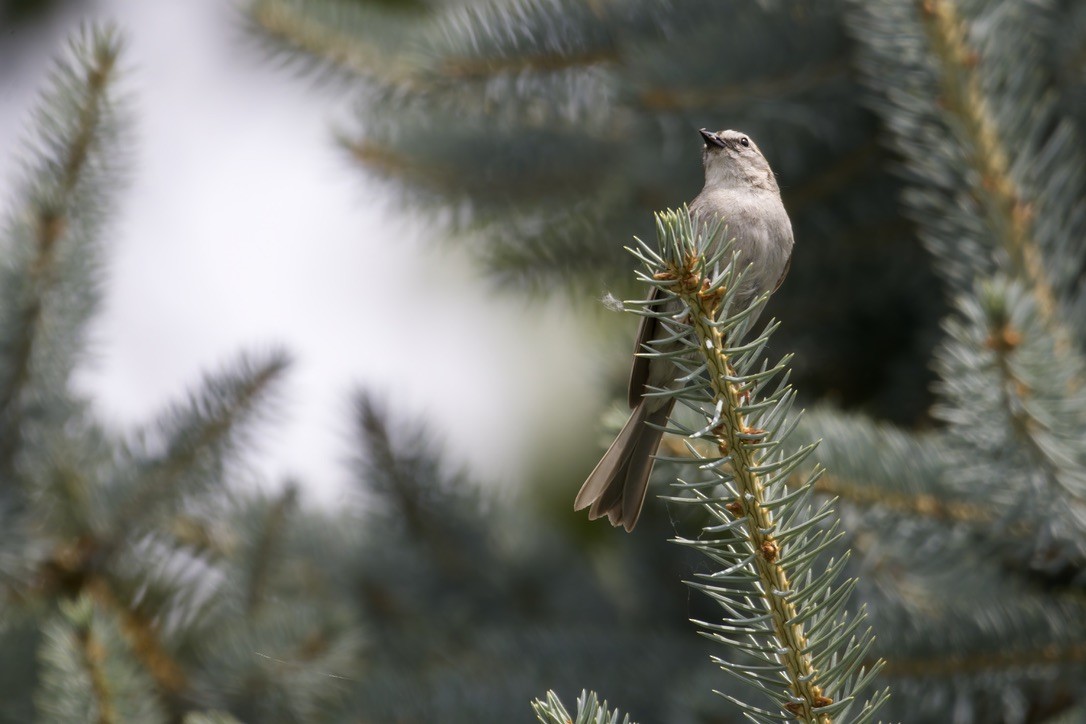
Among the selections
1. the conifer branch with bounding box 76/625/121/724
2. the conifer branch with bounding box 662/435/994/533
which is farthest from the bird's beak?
the conifer branch with bounding box 76/625/121/724

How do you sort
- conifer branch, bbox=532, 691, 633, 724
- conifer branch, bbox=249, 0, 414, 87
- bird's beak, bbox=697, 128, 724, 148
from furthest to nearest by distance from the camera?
1. conifer branch, bbox=249, 0, 414, 87
2. bird's beak, bbox=697, 128, 724, 148
3. conifer branch, bbox=532, 691, 633, 724

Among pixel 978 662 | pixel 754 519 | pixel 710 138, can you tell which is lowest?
pixel 978 662

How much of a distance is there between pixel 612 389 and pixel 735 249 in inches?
34.6

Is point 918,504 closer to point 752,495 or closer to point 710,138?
point 752,495

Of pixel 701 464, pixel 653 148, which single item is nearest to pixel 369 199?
pixel 653 148

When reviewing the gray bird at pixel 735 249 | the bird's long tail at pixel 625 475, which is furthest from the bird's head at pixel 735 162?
the bird's long tail at pixel 625 475

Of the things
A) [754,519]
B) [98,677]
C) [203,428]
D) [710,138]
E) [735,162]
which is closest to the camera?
[754,519]

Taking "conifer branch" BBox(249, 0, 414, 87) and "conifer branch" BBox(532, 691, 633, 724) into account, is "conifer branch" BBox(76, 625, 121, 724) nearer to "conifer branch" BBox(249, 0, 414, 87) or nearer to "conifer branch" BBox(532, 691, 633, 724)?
"conifer branch" BBox(532, 691, 633, 724)

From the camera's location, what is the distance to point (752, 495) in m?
1.30

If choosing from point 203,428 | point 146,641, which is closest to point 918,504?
point 203,428

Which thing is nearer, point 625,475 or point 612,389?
point 625,475

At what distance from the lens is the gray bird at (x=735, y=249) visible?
2.06m

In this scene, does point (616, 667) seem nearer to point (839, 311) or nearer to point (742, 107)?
point (839, 311)

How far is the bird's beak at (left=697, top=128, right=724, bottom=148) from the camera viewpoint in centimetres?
251
